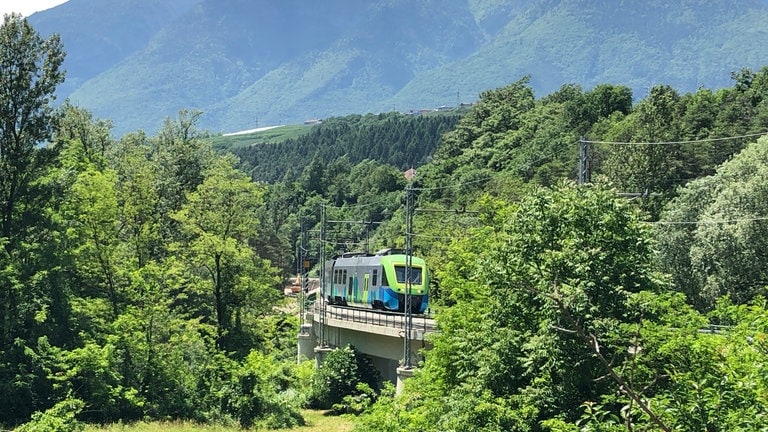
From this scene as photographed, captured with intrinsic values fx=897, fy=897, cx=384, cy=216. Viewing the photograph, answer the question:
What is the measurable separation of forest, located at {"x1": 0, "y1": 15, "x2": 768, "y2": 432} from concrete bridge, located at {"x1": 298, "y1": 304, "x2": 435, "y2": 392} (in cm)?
166

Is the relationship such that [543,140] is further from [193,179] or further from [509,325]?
[509,325]

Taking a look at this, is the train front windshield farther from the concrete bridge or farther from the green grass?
the green grass

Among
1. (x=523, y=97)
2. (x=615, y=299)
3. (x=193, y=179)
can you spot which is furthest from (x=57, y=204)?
(x=523, y=97)

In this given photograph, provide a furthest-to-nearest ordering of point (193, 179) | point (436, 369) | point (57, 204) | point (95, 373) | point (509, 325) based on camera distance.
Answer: point (193, 179) < point (57, 204) < point (95, 373) < point (436, 369) < point (509, 325)

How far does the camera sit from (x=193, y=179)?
5662 centimetres

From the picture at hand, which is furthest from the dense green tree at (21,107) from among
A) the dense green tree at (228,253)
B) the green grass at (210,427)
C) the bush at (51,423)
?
the bush at (51,423)

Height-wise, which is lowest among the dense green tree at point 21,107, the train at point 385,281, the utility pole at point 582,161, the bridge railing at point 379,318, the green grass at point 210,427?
the green grass at point 210,427

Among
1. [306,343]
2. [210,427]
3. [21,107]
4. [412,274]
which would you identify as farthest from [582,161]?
[306,343]

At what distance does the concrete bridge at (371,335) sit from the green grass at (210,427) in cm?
379

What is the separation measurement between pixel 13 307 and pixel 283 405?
12.6 metres

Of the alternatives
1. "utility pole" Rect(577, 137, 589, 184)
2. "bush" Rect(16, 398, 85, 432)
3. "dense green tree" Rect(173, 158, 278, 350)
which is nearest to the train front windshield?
"dense green tree" Rect(173, 158, 278, 350)

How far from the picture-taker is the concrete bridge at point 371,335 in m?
41.6

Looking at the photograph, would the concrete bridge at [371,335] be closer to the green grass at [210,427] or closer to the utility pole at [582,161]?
the green grass at [210,427]

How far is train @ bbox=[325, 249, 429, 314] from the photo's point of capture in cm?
4762
